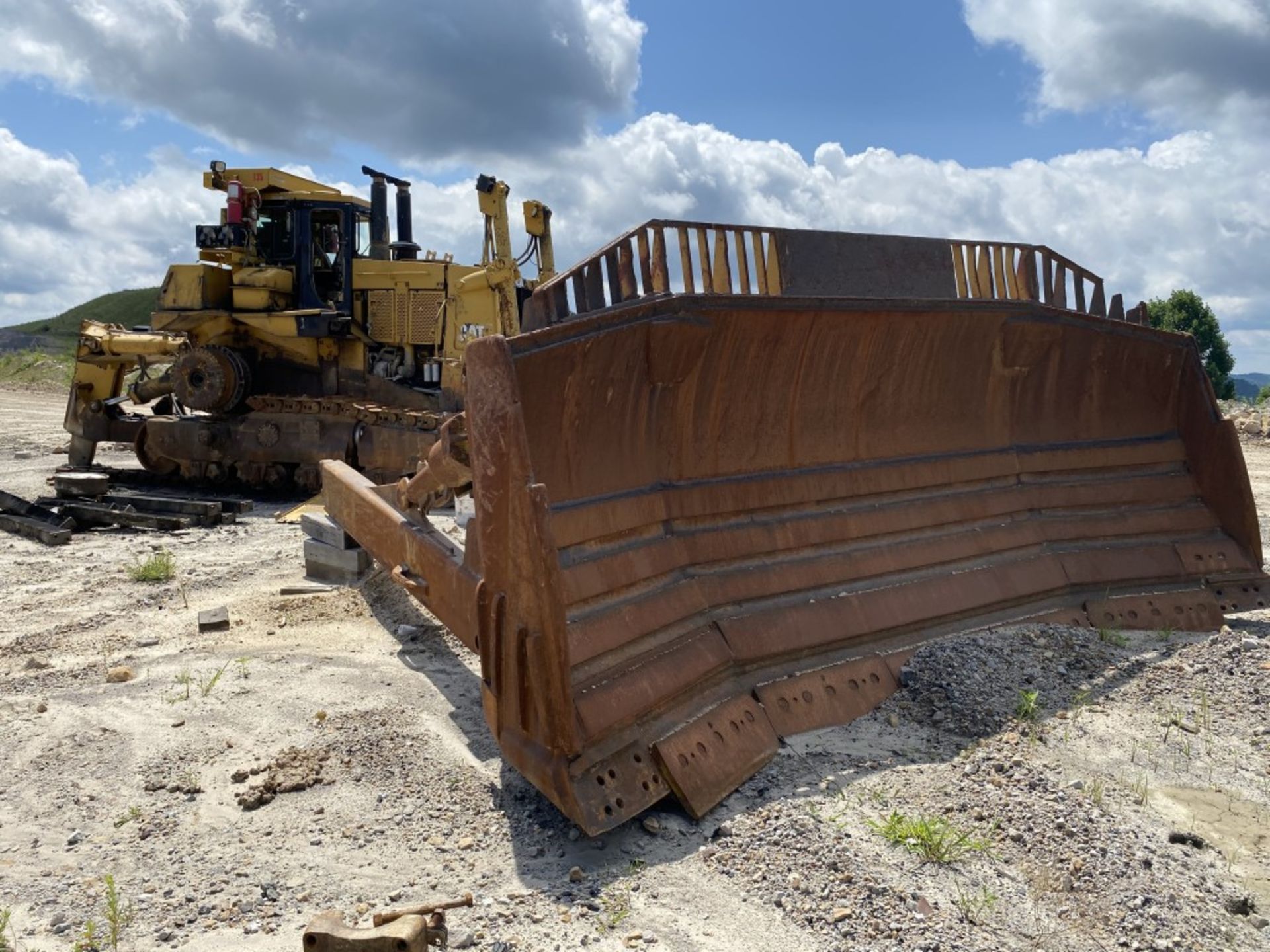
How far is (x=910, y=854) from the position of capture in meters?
2.89

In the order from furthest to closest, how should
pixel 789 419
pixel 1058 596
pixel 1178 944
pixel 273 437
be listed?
pixel 273 437 < pixel 1058 596 < pixel 789 419 < pixel 1178 944

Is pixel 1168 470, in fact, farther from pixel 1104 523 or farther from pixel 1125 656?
pixel 1125 656

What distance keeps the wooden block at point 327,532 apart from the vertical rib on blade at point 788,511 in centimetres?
268

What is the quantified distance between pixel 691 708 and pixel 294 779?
141cm

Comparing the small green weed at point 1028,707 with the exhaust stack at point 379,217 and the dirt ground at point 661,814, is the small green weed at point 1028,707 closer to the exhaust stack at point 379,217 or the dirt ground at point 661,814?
the dirt ground at point 661,814

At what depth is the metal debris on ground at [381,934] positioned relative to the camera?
7.84 ft

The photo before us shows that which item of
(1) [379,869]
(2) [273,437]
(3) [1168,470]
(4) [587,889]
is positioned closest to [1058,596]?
(3) [1168,470]

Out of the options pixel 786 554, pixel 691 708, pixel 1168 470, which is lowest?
pixel 691 708

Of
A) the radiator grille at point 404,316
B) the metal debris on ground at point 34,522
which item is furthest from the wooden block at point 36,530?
the radiator grille at point 404,316

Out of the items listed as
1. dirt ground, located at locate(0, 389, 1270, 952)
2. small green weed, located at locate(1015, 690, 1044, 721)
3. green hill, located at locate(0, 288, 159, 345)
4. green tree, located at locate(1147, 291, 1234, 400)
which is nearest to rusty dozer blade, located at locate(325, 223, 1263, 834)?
dirt ground, located at locate(0, 389, 1270, 952)

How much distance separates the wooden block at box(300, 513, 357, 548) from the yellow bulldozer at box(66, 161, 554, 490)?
4075 millimetres

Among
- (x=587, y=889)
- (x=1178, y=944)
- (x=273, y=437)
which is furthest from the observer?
(x=273, y=437)

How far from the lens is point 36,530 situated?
8234 mm

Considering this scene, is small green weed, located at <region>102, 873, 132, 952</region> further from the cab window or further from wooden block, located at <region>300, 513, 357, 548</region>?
the cab window
